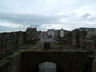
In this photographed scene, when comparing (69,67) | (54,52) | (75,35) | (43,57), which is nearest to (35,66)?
(43,57)

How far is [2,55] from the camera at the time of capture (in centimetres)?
1290

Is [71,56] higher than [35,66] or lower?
higher

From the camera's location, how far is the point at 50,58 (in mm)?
13086

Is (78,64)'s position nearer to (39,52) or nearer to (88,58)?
(88,58)

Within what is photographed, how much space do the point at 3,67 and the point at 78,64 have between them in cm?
840

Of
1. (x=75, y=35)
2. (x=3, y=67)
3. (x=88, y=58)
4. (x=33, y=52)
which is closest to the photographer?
(x=3, y=67)

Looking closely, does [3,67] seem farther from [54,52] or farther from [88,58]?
[88,58]

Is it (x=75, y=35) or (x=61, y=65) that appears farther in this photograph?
(x=75, y=35)

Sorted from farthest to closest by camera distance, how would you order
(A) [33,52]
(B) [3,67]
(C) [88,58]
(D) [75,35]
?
(D) [75,35] → (A) [33,52] → (C) [88,58] → (B) [3,67]

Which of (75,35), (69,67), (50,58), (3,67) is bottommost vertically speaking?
(69,67)

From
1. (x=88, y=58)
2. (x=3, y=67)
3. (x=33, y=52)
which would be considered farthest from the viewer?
(x=33, y=52)

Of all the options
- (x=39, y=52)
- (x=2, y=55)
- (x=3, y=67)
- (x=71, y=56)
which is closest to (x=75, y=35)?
(x=71, y=56)

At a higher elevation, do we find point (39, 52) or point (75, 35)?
point (75, 35)

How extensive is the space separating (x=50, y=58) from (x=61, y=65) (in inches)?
55.4
